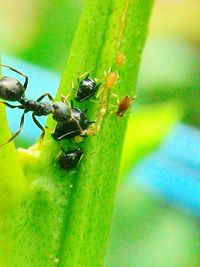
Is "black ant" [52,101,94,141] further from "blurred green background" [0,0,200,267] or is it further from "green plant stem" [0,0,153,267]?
"blurred green background" [0,0,200,267]

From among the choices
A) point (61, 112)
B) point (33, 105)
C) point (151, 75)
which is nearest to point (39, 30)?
point (151, 75)

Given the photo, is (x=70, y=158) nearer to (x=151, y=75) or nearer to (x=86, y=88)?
(x=86, y=88)

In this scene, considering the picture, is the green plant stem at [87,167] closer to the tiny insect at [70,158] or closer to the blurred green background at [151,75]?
the tiny insect at [70,158]

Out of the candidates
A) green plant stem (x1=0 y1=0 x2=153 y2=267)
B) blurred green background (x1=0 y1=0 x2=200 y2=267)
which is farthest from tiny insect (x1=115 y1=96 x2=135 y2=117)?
blurred green background (x1=0 y1=0 x2=200 y2=267)

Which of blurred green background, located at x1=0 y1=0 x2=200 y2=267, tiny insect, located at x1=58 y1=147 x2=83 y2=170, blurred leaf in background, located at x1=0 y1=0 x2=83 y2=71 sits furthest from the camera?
blurred leaf in background, located at x1=0 y1=0 x2=83 y2=71

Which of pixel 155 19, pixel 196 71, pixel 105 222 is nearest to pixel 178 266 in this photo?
pixel 196 71
